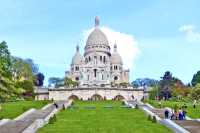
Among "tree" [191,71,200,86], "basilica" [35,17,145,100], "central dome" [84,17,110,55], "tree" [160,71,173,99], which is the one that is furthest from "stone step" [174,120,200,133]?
"central dome" [84,17,110,55]

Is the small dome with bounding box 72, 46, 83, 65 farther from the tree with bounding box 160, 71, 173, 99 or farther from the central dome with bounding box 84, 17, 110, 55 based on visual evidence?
the tree with bounding box 160, 71, 173, 99

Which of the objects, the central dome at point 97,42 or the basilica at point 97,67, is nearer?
the basilica at point 97,67

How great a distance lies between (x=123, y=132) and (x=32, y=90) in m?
92.7

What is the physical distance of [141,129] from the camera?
33.7m

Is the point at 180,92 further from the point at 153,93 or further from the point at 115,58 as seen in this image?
the point at 115,58

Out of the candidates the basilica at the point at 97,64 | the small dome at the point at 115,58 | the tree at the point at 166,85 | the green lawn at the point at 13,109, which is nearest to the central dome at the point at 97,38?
the basilica at the point at 97,64

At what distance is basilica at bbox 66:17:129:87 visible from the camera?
15900 cm

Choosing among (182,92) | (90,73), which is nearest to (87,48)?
(90,73)

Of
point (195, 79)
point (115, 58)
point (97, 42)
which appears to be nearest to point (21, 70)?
point (97, 42)

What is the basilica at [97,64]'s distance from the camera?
6260 inches

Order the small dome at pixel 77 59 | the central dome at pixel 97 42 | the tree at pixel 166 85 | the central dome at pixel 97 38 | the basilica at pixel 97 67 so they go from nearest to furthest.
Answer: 1. the tree at pixel 166 85
2. the basilica at pixel 97 67
3. the central dome at pixel 97 42
4. the central dome at pixel 97 38
5. the small dome at pixel 77 59

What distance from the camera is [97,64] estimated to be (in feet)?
522

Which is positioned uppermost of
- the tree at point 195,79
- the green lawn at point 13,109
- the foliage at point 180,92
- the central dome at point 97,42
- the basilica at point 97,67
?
the central dome at point 97,42

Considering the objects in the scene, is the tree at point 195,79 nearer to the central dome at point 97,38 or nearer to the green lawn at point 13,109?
the central dome at point 97,38
